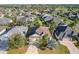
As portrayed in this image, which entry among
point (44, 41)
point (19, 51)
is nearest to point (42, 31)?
point (44, 41)

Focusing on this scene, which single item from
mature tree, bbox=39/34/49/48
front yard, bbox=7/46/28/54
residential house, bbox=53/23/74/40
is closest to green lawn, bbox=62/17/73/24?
residential house, bbox=53/23/74/40

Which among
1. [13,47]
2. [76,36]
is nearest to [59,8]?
[76,36]

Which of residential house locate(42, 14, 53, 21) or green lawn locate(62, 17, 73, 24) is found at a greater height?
residential house locate(42, 14, 53, 21)

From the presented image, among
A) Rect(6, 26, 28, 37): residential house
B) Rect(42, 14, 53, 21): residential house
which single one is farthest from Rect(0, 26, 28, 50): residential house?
Rect(42, 14, 53, 21): residential house

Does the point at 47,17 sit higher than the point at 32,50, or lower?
higher

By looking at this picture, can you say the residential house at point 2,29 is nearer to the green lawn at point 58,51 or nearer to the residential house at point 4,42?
the residential house at point 4,42

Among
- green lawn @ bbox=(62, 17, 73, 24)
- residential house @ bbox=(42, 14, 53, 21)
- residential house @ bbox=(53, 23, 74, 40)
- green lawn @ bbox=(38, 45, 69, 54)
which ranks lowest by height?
green lawn @ bbox=(38, 45, 69, 54)

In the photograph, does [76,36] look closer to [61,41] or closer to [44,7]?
[61,41]

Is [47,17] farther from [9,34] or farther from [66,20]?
[9,34]

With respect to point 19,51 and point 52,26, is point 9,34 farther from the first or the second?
point 52,26

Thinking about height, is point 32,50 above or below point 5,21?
below

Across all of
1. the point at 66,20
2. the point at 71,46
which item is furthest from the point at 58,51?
the point at 66,20

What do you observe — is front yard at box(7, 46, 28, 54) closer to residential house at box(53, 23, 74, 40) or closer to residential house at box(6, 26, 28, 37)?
residential house at box(6, 26, 28, 37)

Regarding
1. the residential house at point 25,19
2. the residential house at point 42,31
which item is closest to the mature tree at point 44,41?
the residential house at point 42,31
